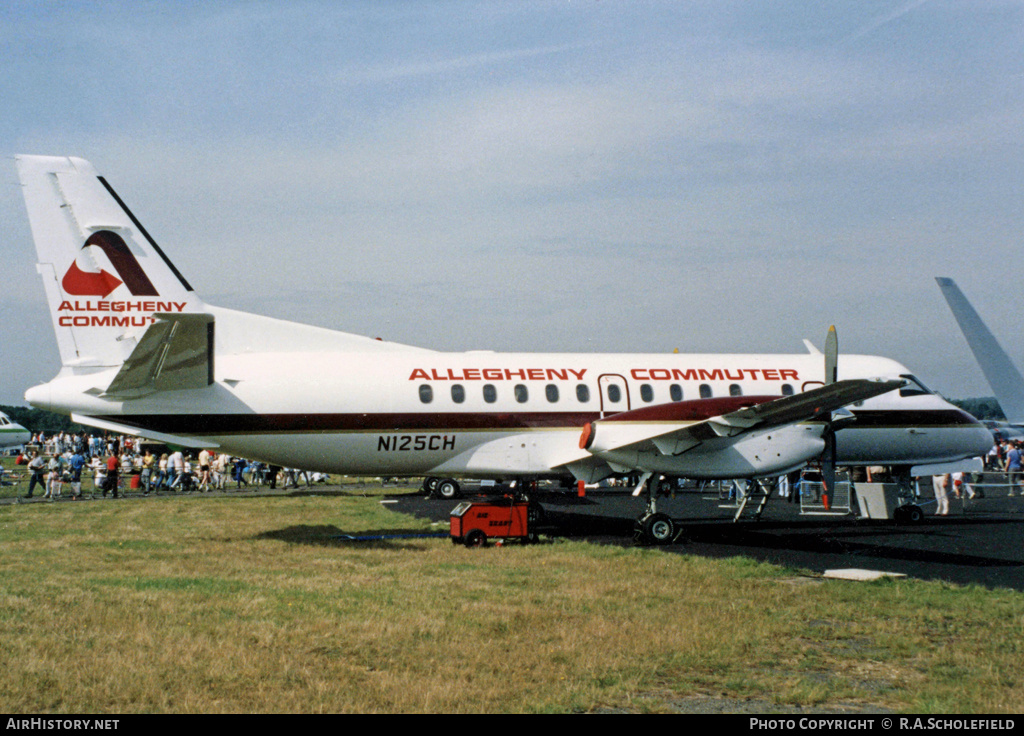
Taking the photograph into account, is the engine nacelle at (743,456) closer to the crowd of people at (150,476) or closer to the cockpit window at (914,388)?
the cockpit window at (914,388)

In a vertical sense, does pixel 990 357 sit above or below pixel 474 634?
above

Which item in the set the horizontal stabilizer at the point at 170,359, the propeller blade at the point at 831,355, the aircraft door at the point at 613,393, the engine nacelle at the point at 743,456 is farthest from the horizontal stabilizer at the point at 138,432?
the propeller blade at the point at 831,355

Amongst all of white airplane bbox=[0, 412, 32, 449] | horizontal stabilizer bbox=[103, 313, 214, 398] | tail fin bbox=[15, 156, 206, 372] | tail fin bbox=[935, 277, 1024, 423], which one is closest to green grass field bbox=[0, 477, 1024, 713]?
horizontal stabilizer bbox=[103, 313, 214, 398]

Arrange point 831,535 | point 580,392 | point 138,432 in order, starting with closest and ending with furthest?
1. point 138,432
2. point 580,392
3. point 831,535

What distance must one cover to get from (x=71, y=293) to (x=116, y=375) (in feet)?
7.15

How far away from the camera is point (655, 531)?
17406mm

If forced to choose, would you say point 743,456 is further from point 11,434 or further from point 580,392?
point 11,434

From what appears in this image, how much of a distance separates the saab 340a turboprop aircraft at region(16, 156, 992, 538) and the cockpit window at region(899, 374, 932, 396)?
365 cm

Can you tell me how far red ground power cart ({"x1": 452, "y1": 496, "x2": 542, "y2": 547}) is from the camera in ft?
56.0

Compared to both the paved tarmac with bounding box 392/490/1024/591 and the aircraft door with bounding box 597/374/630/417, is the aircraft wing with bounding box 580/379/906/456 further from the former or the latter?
the aircraft door with bounding box 597/374/630/417

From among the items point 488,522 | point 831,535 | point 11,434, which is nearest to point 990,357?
point 831,535

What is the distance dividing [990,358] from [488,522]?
2316 cm

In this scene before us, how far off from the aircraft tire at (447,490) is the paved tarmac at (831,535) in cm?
64
